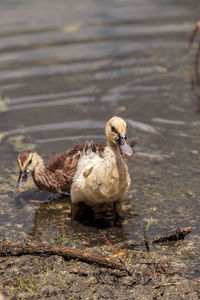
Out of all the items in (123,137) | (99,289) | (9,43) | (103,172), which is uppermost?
(9,43)

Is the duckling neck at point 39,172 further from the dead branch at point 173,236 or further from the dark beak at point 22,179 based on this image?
the dead branch at point 173,236

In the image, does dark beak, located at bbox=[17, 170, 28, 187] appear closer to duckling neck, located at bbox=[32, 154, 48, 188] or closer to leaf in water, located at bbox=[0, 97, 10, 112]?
duckling neck, located at bbox=[32, 154, 48, 188]

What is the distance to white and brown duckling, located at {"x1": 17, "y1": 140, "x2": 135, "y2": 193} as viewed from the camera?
621 cm

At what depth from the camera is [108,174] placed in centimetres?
528

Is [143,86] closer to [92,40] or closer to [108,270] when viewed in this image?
[92,40]

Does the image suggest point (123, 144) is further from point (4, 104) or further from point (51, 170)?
point (4, 104)

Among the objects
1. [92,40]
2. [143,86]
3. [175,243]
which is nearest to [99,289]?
[175,243]

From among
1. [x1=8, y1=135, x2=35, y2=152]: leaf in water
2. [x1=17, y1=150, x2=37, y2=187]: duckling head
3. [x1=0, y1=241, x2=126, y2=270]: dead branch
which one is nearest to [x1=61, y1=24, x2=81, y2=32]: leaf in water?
[x1=8, y1=135, x2=35, y2=152]: leaf in water

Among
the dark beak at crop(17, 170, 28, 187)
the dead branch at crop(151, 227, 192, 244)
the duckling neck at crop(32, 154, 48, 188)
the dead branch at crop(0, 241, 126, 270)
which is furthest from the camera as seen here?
the duckling neck at crop(32, 154, 48, 188)

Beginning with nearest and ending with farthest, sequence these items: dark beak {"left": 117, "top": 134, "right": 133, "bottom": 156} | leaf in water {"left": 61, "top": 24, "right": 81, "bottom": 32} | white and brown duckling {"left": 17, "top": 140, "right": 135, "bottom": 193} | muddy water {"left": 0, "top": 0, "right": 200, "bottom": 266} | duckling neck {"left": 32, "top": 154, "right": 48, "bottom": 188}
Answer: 1. dark beak {"left": 117, "top": 134, "right": 133, "bottom": 156}
2. muddy water {"left": 0, "top": 0, "right": 200, "bottom": 266}
3. white and brown duckling {"left": 17, "top": 140, "right": 135, "bottom": 193}
4. duckling neck {"left": 32, "top": 154, "right": 48, "bottom": 188}
5. leaf in water {"left": 61, "top": 24, "right": 81, "bottom": 32}

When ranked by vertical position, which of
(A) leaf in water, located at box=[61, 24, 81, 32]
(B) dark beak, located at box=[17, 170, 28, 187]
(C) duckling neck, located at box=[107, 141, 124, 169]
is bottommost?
(B) dark beak, located at box=[17, 170, 28, 187]

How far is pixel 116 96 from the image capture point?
9070 mm

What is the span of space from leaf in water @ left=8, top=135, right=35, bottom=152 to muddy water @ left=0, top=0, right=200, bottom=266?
0.05 feet

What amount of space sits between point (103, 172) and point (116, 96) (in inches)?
156
